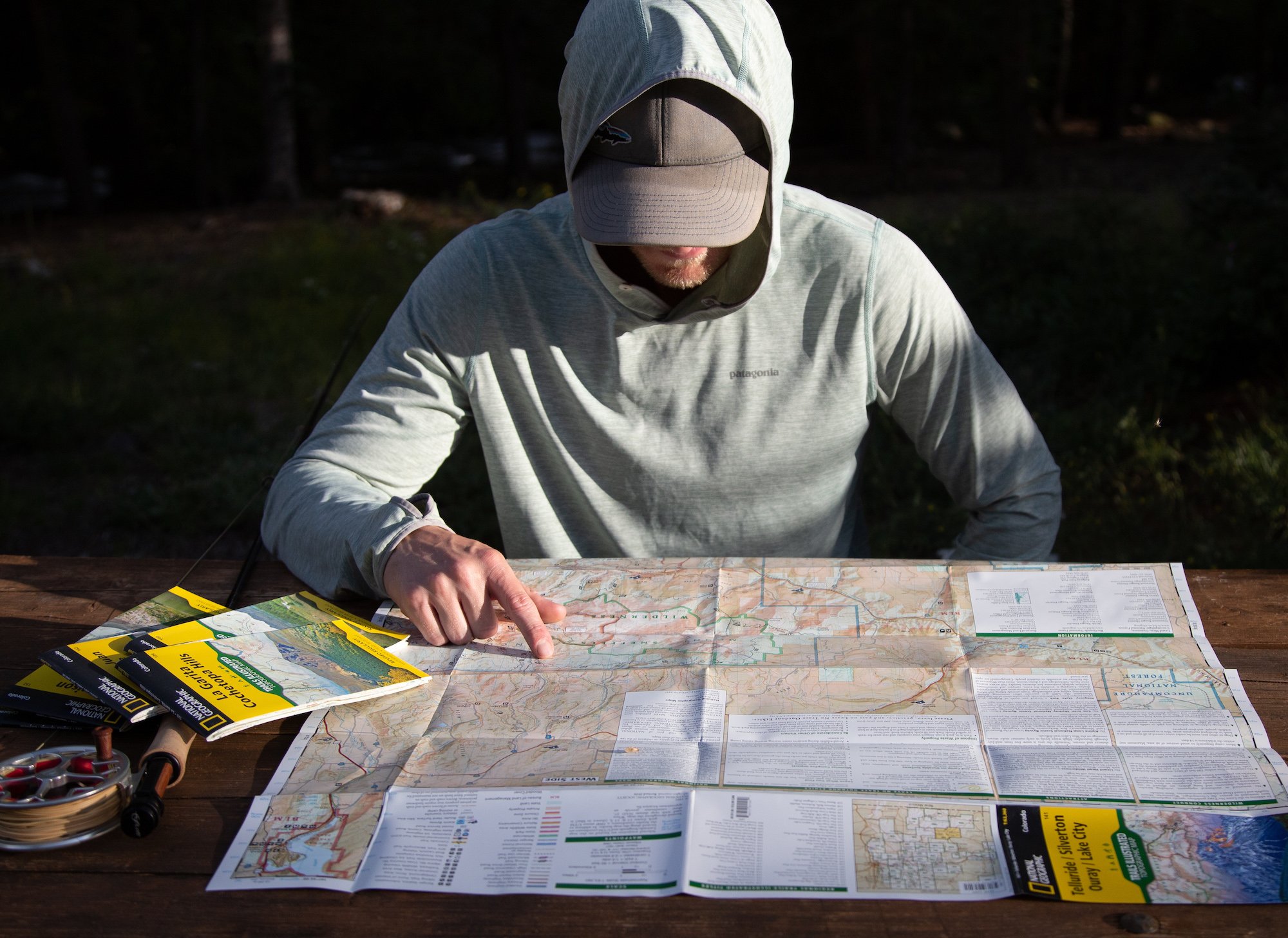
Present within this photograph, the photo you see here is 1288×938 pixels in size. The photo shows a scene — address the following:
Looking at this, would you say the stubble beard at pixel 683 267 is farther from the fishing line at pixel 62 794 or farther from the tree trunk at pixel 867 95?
the tree trunk at pixel 867 95

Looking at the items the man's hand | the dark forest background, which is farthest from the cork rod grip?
the dark forest background

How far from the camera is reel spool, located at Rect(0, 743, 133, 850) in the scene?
1.12m

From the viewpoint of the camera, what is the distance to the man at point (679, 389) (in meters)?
1.88

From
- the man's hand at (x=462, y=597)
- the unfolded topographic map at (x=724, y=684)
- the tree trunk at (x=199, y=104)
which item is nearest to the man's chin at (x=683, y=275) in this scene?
the unfolded topographic map at (x=724, y=684)

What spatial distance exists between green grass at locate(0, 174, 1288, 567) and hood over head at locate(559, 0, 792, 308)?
1.10 metres

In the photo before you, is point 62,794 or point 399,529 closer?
point 62,794

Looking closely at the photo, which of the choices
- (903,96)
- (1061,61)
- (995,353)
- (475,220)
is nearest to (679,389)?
(995,353)

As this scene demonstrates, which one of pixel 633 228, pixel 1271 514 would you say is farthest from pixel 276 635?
pixel 1271 514

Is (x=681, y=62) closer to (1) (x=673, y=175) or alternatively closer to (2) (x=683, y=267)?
(1) (x=673, y=175)

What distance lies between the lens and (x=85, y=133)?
17031 mm

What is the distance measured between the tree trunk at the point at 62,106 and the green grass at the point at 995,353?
17.8ft

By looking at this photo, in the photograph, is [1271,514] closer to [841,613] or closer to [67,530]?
[841,613]

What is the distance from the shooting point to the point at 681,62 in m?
1.59

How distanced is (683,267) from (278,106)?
10.4m
